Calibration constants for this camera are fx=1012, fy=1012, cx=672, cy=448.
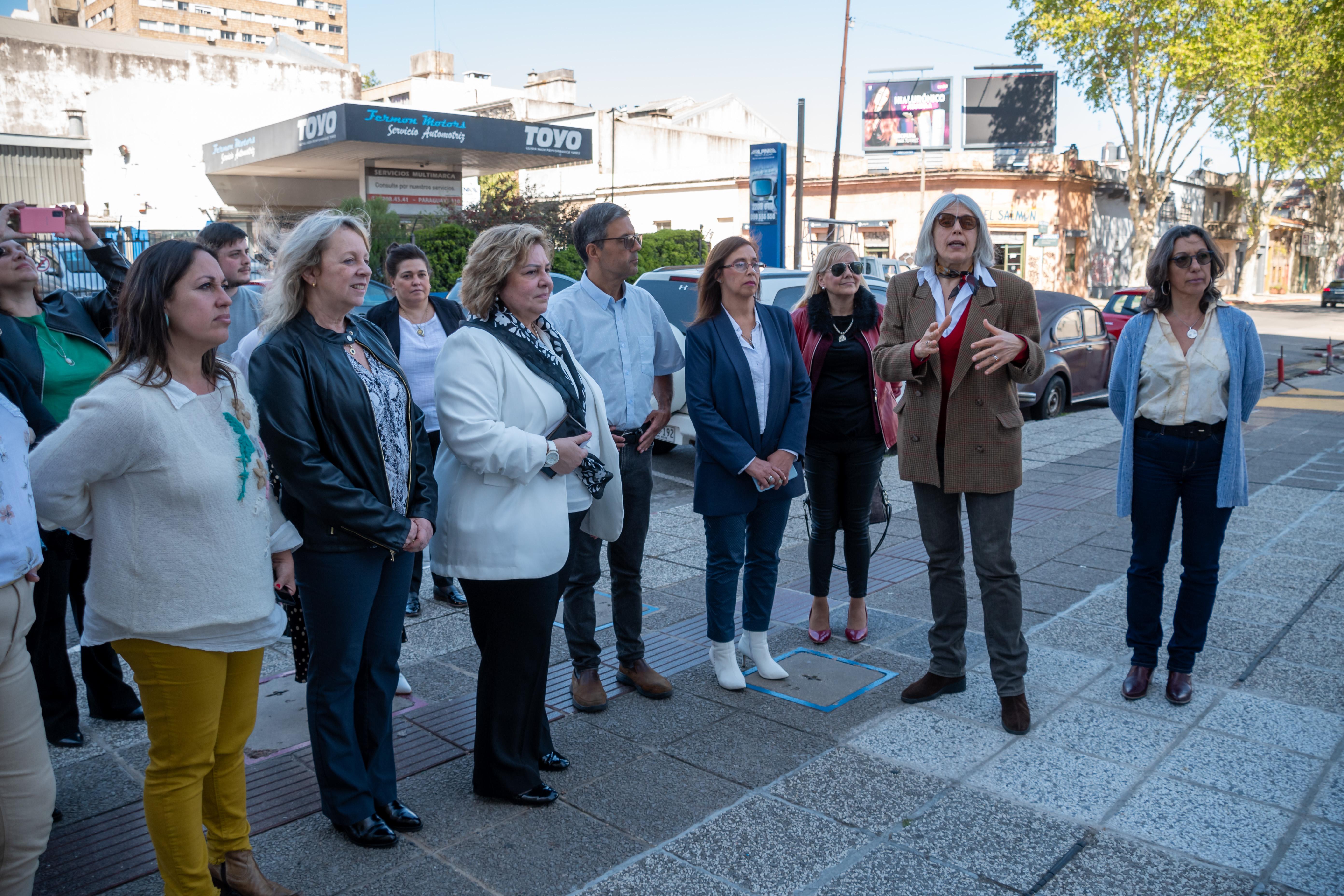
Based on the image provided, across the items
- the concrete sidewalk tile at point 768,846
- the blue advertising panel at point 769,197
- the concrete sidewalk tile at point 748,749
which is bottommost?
the concrete sidewalk tile at point 748,749

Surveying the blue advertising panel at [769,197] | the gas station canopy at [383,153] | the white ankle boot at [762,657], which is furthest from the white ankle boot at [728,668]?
the gas station canopy at [383,153]

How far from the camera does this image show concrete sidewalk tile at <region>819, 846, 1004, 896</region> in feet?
9.52

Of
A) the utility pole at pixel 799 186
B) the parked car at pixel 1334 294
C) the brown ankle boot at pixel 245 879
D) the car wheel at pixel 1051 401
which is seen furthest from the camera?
the parked car at pixel 1334 294

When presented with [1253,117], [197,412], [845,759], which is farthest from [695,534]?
[1253,117]

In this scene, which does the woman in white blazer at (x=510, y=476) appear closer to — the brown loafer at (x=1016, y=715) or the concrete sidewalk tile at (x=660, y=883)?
the concrete sidewalk tile at (x=660, y=883)

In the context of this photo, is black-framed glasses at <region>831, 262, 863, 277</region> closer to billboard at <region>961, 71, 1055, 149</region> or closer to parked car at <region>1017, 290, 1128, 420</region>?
parked car at <region>1017, 290, 1128, 420</region>

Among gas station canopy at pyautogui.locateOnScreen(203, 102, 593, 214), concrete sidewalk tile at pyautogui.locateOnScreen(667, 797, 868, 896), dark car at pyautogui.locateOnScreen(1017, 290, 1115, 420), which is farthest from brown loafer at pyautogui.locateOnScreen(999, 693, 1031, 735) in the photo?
gas station canopy at pyautogui.locateOnScreen(203, 102, 593, 214)

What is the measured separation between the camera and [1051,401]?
13.0m

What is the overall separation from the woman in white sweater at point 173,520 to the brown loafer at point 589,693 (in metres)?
1.69

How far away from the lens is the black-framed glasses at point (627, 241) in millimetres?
4141

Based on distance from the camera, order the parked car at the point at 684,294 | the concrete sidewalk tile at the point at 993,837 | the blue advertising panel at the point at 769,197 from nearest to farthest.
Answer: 1. the concrete sidewalk tile at the point at 993,837
2. the parked car at the point at 684,294
3. the blue advertising panel at the point at 769,197

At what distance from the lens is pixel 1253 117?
37469 millimetres

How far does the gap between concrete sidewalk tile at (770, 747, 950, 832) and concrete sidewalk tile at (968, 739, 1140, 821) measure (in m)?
0.22

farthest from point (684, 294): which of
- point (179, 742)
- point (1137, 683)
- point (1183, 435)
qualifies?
point (179, 742)
